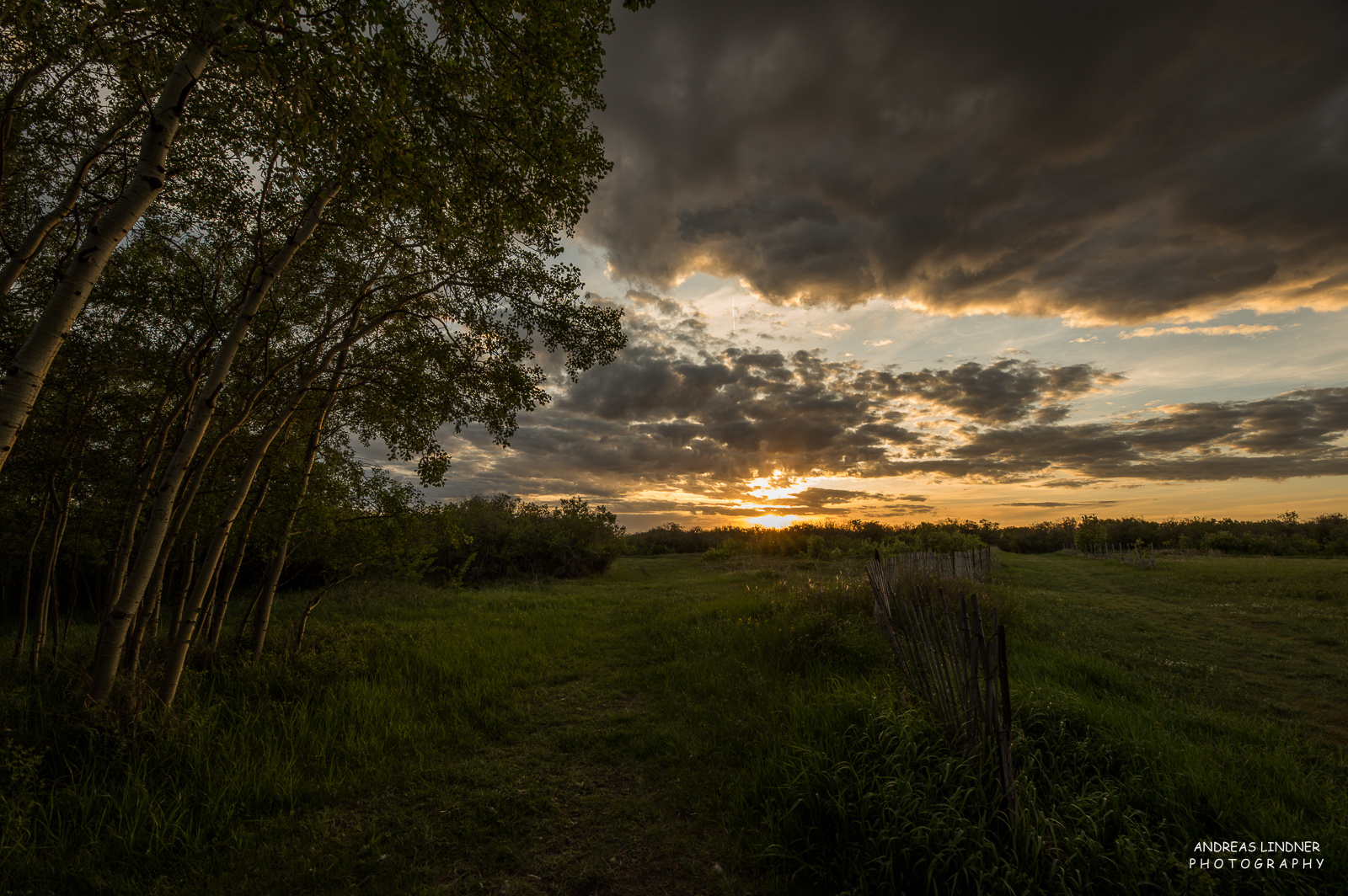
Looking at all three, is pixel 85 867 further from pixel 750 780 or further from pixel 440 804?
pixel 750 780

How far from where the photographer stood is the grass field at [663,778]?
346cm

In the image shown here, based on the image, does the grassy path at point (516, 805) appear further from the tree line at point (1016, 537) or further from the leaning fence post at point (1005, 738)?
the tree line at point (1016, 537)

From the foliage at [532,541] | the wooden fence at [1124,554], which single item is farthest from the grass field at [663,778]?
the wooden fence at [1124,554]

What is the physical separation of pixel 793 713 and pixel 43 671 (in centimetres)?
993

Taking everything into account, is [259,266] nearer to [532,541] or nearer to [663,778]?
[663,778]

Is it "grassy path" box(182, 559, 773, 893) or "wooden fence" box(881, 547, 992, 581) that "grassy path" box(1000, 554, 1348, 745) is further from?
"grassy path" box(182, 559, 773, 893)

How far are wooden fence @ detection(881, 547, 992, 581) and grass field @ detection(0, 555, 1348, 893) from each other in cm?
619

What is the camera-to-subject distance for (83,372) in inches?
235

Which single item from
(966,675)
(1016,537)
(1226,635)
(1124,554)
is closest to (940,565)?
(1226,635)

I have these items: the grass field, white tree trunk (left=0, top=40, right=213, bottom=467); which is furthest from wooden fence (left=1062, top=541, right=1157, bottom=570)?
white tree trunk (left=0, top=40, right=213, bottom=467)

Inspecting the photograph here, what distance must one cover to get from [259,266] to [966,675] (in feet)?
27.7

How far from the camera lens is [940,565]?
55.9 feet

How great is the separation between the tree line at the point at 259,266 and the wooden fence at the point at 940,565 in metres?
11.8

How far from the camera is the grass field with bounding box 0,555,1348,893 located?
3.46m
